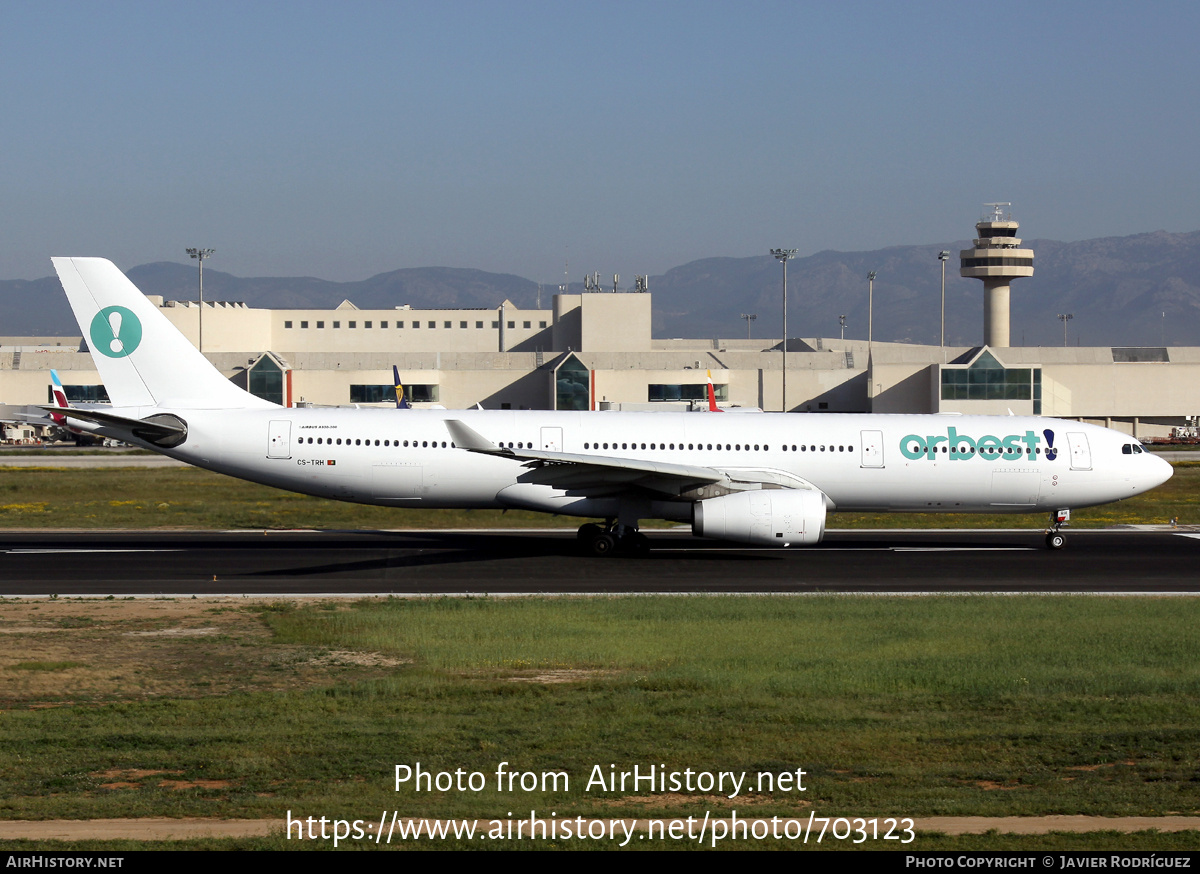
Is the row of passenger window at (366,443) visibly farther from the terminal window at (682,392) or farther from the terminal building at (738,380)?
the terminal window at (682,392)

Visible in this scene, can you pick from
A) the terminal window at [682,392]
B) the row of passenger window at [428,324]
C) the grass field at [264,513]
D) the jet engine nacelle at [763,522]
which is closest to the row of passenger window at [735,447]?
the jet engine nacelle at [763,522]

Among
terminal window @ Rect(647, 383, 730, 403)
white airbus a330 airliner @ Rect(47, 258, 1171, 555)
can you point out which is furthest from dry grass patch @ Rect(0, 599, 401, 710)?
terminal window @ Rect(647, 383, 730, 403)

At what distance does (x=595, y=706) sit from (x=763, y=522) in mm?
13949

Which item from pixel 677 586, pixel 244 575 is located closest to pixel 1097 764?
pixel 677 586

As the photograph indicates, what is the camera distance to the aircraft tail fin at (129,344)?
29344 millimetres

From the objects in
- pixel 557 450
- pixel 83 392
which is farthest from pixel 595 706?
pixel 83 392

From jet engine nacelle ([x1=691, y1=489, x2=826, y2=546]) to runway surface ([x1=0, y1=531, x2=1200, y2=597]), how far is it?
29.9 inches

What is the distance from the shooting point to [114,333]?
29.5 m

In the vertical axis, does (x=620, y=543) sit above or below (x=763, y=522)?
below

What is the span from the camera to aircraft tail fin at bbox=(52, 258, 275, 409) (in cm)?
2934

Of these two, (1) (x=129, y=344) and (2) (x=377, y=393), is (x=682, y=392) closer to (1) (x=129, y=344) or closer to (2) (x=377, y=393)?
(2) (x=377, y=393)

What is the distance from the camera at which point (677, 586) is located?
80.5 feet

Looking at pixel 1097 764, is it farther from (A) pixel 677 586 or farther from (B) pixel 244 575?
A: (B) pixel 244 575

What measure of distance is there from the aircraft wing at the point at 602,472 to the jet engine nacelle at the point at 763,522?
3.13 feet
